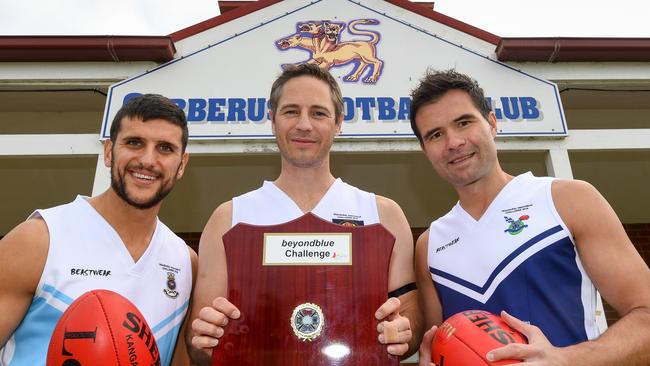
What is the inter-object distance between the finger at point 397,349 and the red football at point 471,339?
105 mm

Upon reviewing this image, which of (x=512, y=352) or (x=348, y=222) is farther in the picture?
(x=348, y=222)

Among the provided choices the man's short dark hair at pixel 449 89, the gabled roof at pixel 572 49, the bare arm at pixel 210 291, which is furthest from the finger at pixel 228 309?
the gabled roof at pixel 572 49

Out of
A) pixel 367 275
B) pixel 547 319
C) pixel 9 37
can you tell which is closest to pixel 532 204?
pixel 547 319

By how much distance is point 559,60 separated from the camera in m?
4.60

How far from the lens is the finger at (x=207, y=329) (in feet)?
5.59

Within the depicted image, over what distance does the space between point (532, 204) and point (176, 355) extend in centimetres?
185

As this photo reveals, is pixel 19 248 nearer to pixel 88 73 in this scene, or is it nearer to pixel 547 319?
pixel 547 319

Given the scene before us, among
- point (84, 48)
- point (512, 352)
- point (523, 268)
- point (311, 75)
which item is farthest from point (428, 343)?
point (84, 48)

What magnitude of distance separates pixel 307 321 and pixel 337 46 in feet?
11.4

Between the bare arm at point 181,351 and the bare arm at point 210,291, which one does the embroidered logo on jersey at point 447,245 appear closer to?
the bare arm at point 210,291

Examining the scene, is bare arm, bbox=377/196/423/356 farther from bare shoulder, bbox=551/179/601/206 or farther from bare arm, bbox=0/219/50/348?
bare arm, bbox=0/219/50/348

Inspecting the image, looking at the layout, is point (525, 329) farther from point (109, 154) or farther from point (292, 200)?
point (109, 154)

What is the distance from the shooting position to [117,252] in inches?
82.3

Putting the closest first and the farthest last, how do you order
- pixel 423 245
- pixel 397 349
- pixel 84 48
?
pixel 397 349 → pixel 423 245 → pixel 84 48
